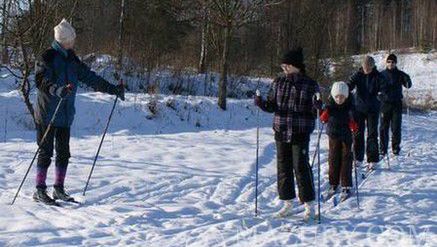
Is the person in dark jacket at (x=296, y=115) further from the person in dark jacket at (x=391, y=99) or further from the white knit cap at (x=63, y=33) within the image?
the person in dark jacket at (x=391, y=99)

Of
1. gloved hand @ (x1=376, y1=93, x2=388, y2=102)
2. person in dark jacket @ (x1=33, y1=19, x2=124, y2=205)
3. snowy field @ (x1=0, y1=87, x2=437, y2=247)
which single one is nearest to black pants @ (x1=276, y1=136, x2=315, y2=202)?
snowy field @ (x1=0, y1=87, x2=437, y2=247)

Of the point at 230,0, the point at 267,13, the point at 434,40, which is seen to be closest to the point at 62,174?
the point at 230,0

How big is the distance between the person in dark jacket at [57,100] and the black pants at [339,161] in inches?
131

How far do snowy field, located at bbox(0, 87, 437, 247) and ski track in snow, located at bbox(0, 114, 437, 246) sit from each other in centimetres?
1

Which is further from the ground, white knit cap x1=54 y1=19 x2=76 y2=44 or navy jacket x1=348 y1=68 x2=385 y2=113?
white knit cap x1=54 y1=19 x2=76 y2=44

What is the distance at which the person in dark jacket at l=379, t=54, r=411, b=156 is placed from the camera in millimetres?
10945

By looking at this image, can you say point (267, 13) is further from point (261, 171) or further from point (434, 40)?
point (434, 40)

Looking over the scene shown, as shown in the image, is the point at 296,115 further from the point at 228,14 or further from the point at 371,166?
the point at 228,14

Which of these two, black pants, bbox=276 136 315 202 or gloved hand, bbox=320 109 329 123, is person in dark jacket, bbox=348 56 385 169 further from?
black pants, bbox=276 136 315 202

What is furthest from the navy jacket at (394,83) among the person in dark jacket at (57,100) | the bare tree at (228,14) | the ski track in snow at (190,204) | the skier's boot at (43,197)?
the bare tree at (228,14)

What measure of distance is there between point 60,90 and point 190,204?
198 cm

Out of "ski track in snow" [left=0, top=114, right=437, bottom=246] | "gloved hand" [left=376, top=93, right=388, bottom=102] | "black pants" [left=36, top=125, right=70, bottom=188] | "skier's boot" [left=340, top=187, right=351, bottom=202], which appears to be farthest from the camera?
"gloved hand" [left=376, top=93, right=388, bottom=102]

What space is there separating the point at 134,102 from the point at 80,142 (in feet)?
17.8

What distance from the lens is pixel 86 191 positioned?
24.9 feet
